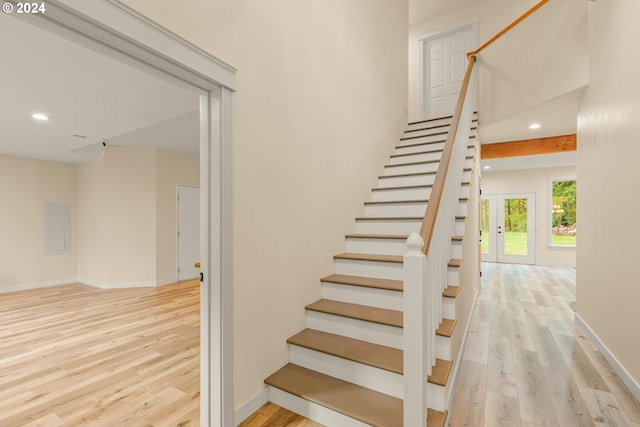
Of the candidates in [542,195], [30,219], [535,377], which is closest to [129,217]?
[30,219]

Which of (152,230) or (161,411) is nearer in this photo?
(161,411)

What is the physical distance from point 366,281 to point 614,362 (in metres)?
2.08

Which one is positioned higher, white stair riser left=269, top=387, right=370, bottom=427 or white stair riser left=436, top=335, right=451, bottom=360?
white stair riser left=436, top=335, right=451, bottom=360

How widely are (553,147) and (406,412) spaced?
5.61 m

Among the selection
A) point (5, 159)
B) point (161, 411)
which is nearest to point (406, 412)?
point (161, 411)

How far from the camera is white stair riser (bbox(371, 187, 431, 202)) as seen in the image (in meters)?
3.18

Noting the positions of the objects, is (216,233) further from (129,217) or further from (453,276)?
(129,217)

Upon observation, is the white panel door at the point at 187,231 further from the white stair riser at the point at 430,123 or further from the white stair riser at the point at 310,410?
the white stair riser at the point at 310,410

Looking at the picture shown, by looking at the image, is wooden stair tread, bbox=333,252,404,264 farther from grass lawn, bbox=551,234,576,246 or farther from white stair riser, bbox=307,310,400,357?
grass lawn, bbox=551,234,576,246

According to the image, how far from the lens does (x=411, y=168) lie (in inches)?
145

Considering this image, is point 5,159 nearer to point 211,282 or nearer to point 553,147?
point 211,282

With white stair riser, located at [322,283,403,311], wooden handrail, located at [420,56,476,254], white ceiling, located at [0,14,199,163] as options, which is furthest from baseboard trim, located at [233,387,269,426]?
white ceiling, located at [0,14,199,163]

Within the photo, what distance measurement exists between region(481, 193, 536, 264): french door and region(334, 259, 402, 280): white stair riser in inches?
288

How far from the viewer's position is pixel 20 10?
963 millimetres
